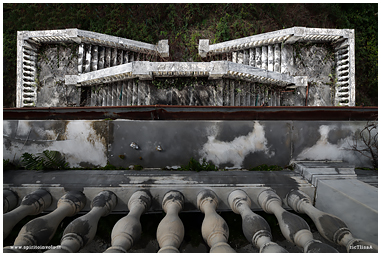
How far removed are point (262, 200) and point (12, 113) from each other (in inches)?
254

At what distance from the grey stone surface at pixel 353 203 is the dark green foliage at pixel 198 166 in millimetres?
2256

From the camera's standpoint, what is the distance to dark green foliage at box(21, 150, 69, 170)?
157 inches

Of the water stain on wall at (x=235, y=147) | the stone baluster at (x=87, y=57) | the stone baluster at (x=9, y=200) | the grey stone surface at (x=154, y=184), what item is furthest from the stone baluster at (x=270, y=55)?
the stone baluster at (x=9, y=200)

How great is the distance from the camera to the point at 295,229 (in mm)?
2701

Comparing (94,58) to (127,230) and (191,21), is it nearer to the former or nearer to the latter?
(191,21)

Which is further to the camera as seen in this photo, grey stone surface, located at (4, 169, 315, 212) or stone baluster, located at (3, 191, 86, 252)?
grey stone surface, located at (4, 169, 315, 212)

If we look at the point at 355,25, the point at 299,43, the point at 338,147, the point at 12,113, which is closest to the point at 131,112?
the point at 12,113

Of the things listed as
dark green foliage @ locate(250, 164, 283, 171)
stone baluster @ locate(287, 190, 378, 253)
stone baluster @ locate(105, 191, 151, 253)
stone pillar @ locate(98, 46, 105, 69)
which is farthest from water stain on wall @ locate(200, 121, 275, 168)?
stone pillar @ locate(98, 46, 105, 69)

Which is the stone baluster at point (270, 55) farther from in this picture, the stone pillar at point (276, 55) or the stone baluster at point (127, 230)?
the stone baluster at point (127, 230)

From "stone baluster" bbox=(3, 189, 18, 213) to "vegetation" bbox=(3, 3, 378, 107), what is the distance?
890 centimetres

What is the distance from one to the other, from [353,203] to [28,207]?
567cm

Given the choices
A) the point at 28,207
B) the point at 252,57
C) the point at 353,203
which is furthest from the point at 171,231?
the point at 252,57

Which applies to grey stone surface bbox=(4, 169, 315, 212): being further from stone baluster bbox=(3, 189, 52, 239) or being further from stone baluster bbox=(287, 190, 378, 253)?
stone baluster bbox=(287, 190, 378, 253)

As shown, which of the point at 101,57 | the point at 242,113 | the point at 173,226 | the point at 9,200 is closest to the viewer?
the point at 173,226
